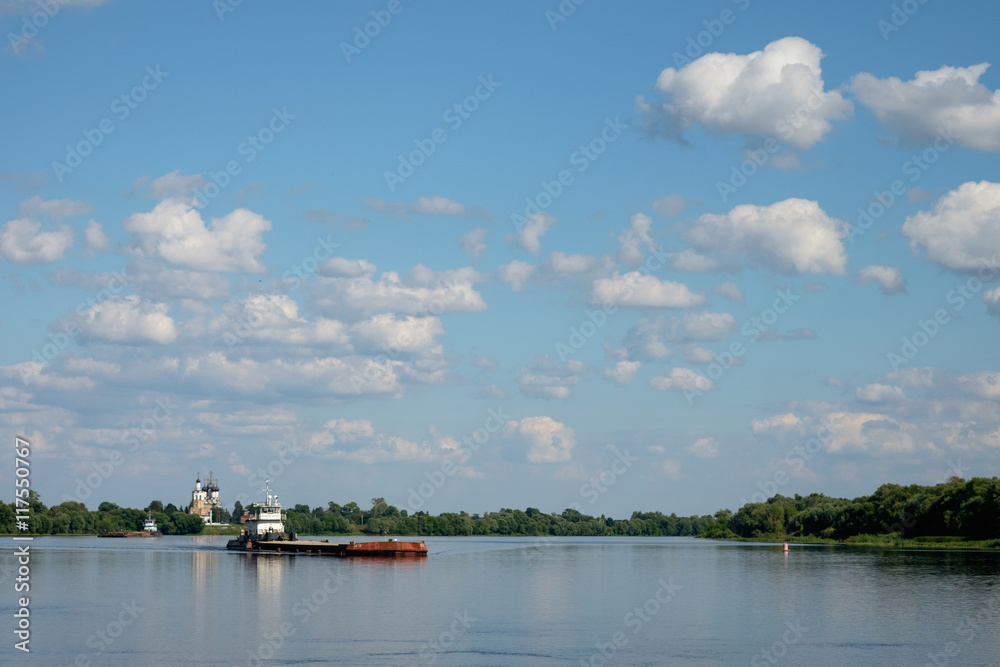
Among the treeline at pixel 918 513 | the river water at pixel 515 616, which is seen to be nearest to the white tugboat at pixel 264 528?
the river water at pixel 515 616

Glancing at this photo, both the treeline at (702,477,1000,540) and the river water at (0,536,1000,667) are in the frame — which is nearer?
the river water at (0,536,1000,667)

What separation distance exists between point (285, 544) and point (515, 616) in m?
78.3

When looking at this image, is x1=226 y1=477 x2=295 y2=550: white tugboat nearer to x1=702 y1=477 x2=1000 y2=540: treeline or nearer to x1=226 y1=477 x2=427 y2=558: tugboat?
x1=226 y1=477 x2=427 y2=558: tugboat

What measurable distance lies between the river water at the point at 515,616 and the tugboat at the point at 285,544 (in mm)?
25235

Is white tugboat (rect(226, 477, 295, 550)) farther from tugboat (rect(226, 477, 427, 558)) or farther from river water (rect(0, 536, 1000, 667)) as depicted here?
river water (rect(0, 536, 1000, 667))

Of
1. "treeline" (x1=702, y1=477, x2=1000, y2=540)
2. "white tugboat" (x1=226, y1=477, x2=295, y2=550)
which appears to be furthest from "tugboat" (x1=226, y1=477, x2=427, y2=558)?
"treeline" (x1=702, y1=477, x2=1000, y2=540)

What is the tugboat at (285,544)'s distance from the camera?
124000 mm

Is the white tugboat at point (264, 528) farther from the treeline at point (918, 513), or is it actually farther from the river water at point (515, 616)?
the treeline at point (918, 513)

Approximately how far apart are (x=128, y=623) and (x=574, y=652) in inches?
972

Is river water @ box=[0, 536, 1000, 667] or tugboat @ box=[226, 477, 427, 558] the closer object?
river water @ box=[0, 536, 1000, 667]

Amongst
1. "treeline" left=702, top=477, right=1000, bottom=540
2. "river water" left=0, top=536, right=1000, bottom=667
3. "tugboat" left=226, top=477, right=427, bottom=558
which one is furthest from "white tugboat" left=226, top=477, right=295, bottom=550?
"treeline" left=702, top=477, right=1000, bottom=540

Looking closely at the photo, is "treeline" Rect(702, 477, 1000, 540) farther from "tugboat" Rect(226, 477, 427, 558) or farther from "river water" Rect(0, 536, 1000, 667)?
"tugboat" Rect(226, 477, 427, 558)

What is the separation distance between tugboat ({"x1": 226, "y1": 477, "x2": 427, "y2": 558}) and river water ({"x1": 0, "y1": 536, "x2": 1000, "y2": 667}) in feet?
82.8

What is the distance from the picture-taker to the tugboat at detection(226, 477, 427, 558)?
12400 cm
